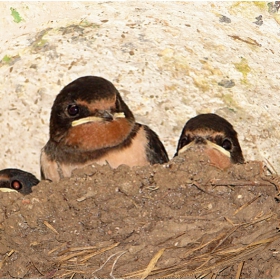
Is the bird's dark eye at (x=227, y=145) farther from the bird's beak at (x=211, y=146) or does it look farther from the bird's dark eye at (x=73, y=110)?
the bird's dark eye at (x=73, y=110)

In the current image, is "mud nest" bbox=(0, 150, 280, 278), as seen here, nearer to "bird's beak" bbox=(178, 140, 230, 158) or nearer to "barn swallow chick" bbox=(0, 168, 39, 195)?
"bird's beak" bbox=(178, 140, 230, 158)

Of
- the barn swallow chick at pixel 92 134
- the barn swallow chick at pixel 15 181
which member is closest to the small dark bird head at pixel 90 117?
the barn swallow chick at pixel 92 134

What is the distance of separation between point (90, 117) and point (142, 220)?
0.87 m

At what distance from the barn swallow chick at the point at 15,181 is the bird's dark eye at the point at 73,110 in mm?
775

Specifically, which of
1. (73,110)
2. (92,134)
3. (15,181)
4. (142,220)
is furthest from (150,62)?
(142,220)

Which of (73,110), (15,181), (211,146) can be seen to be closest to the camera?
(73,110)

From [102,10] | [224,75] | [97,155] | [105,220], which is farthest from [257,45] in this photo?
[105,220]

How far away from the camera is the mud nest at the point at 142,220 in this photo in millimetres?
5082

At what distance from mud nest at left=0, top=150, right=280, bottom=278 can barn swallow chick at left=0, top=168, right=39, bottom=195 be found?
0.92 metres

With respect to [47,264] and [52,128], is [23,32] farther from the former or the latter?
[47,264]

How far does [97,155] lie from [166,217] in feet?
2.51

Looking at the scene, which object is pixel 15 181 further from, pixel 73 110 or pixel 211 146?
pixel 211 146

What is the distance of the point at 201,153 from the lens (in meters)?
5.28

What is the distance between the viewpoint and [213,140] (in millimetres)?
5887
